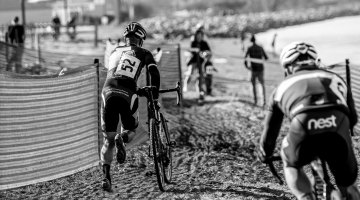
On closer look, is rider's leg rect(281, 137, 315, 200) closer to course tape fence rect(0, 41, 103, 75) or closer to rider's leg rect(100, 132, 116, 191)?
rider's leg rect(100, 132, 116, 191)

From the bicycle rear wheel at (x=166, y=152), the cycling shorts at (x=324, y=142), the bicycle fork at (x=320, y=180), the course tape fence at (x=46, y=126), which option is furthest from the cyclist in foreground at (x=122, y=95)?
the cycling shorts at (x=324, y=142)

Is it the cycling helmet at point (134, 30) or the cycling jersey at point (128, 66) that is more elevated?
the cycling helmet at point (134, 30)

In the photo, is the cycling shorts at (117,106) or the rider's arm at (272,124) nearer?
the rider's arm at (272,124)

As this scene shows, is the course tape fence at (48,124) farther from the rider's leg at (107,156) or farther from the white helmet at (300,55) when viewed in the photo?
the white helmet at (300,55)

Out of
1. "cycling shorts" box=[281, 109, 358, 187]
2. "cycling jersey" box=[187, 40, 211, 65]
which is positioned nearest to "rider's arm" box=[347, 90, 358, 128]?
"cycling shorts" box=[281, 109, 358, 187]

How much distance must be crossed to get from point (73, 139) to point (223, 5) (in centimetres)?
10203

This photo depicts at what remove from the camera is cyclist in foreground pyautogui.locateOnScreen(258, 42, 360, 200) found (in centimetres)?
425

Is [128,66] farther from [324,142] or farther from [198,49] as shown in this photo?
[198,49]

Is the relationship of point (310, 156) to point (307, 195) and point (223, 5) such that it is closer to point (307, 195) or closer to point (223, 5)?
point (307, 195)

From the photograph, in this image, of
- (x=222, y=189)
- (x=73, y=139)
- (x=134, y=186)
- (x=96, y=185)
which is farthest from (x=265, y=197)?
(x=73, y=139)

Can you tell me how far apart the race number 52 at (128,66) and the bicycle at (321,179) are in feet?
7.89

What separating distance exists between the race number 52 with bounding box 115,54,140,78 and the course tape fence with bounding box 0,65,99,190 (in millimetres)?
1040

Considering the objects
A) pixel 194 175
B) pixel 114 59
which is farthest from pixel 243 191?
pixel 114 59

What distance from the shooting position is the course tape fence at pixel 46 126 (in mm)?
6621
